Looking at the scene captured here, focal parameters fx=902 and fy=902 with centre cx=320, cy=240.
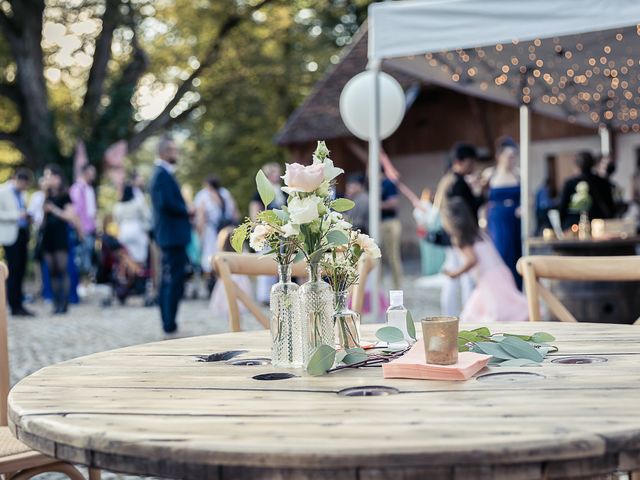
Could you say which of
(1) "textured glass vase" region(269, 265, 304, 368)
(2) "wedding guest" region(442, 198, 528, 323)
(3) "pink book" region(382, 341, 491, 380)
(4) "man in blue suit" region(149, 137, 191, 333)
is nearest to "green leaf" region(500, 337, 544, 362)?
(3) "pink book" region(382, 341, 491, 380)

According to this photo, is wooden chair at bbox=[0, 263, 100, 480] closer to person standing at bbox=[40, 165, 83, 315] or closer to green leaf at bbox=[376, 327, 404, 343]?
green leaf at bbox=[376, 327, 404, 343]

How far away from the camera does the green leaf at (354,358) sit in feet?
6.64

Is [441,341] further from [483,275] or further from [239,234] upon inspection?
[483,275]

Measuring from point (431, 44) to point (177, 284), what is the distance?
3.28 m

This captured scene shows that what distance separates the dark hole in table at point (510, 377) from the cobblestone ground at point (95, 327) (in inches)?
194

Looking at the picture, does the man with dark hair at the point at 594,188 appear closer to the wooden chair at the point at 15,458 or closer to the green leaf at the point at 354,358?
the wooden chair at the point at 15,458

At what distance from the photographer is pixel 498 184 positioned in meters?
8.58

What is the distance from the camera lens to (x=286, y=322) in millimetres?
2066

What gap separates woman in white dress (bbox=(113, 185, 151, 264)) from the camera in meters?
11.6

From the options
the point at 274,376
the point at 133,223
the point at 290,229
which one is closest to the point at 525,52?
the point at 133,223

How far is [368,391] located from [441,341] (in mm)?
220

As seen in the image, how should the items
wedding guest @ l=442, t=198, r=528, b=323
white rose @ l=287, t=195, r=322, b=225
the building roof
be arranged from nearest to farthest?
white rose @ l=287, t=195, r=322, b=225, wedding guest @ l=442, t=198, r=528, b=323, the building roof

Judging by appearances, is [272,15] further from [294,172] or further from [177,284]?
[294,172]

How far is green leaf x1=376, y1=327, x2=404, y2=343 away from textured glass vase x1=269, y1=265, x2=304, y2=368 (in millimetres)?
182
